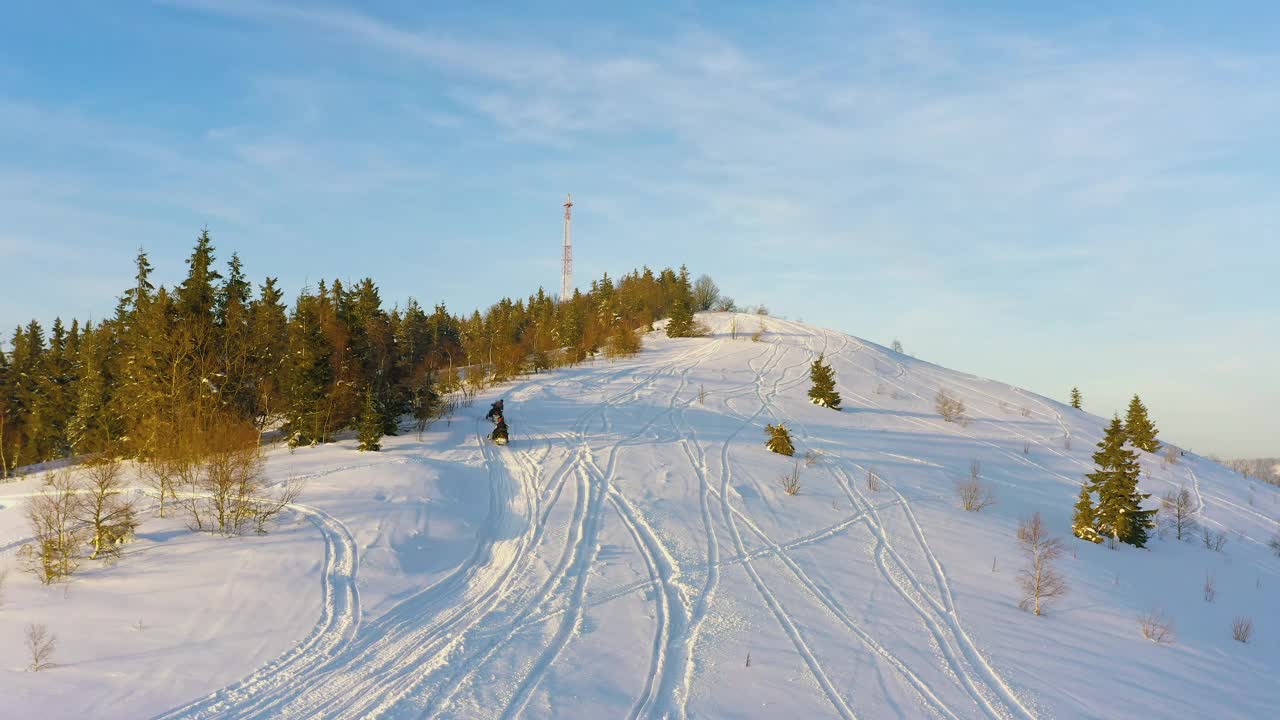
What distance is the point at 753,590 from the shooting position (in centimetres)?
1263

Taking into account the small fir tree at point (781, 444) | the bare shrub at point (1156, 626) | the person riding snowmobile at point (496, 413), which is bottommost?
the bare shrub at point (1156, 626)

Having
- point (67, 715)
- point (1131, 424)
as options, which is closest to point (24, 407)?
point (67, 715)

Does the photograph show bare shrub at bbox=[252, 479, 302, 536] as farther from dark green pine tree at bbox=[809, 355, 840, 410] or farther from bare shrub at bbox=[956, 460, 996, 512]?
dark green pine tree at bbox=[809, 355, 840, 410]

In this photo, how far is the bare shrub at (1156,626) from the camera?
42.8ft

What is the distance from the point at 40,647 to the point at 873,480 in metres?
20.9

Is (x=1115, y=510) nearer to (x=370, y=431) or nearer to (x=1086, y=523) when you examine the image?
(x=1086, y=523)

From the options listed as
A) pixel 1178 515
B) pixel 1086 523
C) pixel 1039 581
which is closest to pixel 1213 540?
pixel 1178 515

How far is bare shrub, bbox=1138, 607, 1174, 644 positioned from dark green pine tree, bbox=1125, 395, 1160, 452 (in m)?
25.2

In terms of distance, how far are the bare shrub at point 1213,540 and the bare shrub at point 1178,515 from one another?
0.39 m

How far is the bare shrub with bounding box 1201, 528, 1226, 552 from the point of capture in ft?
69.6

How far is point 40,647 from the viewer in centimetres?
845

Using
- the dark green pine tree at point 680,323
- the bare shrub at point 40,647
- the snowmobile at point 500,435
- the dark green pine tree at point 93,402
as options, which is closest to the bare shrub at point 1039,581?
the snowmobile at point 500,435

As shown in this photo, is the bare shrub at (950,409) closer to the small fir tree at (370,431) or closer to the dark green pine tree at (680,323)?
the dark green pine tree at (680,323)

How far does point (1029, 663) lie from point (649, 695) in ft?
23.3
